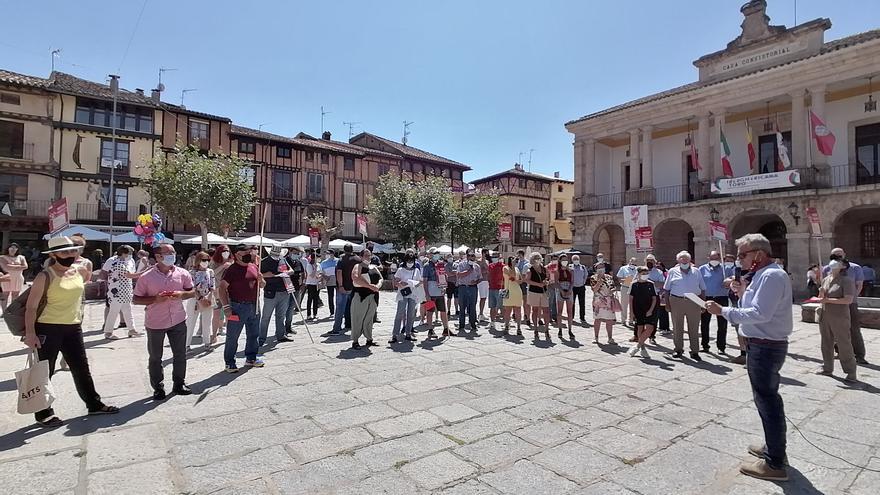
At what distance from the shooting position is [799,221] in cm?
1794

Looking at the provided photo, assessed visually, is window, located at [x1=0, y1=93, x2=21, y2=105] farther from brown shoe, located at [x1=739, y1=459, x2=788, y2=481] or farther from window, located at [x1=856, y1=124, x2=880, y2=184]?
window, located at [x1=856, y1=124, x2=880, y2=184]

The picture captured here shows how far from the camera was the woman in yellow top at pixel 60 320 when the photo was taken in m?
4.02

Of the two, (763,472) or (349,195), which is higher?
(349,195)

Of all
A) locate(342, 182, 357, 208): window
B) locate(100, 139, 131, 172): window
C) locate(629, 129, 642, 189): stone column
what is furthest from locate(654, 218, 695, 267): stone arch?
locate(100, 139, 131, 172): window

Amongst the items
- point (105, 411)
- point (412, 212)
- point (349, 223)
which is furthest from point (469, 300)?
point (349, 223)

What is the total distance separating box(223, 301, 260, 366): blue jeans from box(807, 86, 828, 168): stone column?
70.7 feet

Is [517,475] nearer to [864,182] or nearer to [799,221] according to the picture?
[799,221]

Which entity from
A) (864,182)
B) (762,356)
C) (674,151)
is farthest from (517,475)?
(674,151)

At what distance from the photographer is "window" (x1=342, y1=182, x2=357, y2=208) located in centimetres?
3797

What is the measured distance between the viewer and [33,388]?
3889mm

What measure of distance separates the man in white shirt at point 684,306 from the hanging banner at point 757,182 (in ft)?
48.0

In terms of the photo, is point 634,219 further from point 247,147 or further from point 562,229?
point 562,229

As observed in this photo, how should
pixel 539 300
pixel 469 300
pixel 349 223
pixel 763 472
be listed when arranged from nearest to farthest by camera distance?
1. pixel 763 472
2. pixel 539 300
3. pixel 469 300
4. pixel 349 223

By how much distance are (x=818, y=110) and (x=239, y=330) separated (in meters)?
22.1
